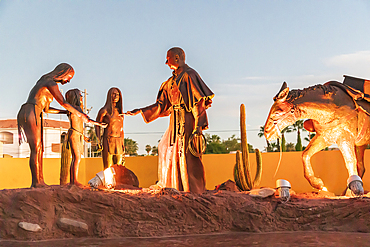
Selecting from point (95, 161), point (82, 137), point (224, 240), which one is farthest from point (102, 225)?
point (95, 161)

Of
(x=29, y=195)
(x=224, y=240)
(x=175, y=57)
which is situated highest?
(x=175, y=57)

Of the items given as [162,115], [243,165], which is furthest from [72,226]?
[243,165]

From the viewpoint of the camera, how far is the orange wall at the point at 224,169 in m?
10.3

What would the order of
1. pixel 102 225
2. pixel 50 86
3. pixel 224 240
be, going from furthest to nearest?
pixel 50 86 < pixel 102 225 < pixel 224 240

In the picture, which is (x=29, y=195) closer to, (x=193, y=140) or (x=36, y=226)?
(x=36, y=226)

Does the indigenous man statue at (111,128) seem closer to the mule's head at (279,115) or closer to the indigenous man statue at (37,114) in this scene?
the indigenous man statue at (37,114)

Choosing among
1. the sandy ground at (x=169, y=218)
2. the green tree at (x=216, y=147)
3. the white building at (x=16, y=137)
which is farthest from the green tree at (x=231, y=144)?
the sandy ground at (x=169, y=218)

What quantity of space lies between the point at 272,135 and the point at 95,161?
7109mm

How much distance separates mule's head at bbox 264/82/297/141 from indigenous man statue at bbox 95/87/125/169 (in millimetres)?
2683

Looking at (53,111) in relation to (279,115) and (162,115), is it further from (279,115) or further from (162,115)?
(279,115)

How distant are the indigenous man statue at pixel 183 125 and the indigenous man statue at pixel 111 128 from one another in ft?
3.04

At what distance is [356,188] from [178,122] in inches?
111

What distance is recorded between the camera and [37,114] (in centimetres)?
536

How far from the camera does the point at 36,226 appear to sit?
4.34 metres
